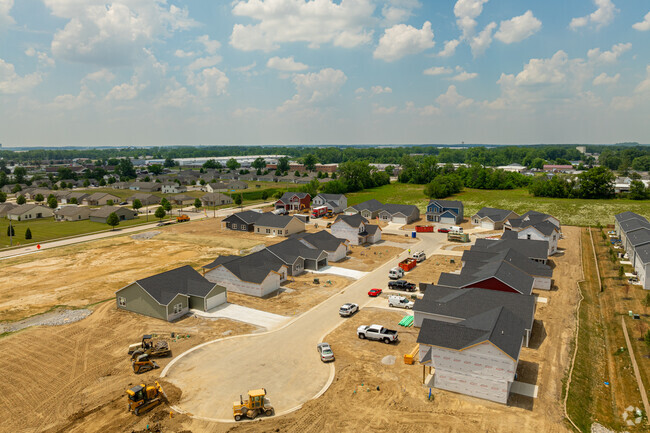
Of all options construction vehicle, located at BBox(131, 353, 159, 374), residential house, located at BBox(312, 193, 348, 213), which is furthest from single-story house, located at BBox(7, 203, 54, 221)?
construction vehicle, located at BBox(131, 353, 159, 374)

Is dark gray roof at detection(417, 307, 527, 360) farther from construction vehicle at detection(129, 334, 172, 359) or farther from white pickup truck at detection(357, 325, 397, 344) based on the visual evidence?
construction vehicle at detection(129, 334, 172, 359)

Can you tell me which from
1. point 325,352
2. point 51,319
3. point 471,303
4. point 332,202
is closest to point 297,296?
point 325,352

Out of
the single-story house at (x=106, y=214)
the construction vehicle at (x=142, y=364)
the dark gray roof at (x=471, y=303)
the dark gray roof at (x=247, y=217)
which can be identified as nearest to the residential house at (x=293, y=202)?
the dark gray roof at (x=247, y=217)

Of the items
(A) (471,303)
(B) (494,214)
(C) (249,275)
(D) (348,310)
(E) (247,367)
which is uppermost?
(A) (471,303)

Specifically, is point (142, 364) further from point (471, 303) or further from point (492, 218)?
point (492, 218)

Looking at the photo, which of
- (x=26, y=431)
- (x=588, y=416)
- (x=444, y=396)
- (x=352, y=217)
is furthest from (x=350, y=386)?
(x=352, y=217)

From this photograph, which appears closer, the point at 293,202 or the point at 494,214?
the point at 494,214

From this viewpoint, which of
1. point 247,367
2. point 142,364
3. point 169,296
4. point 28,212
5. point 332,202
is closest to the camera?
point 142,364
